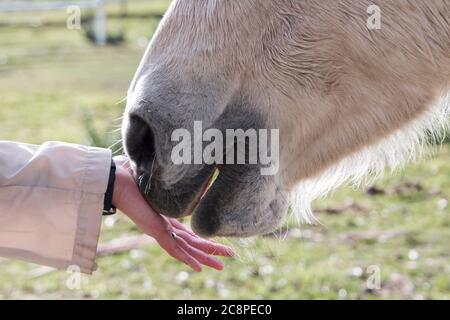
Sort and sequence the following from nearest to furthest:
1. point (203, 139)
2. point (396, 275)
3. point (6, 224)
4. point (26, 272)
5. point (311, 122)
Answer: point (203, 139) → point (311, 122) → point (6, 224) → point (396, 275) → point (26, 272)

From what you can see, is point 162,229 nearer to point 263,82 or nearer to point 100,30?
point 263,82

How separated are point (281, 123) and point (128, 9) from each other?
19.4 metres

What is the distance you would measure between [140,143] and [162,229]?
0.44 meters

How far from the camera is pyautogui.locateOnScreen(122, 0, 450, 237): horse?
7.80 ft

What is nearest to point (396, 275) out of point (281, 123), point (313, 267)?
point (313, 267)

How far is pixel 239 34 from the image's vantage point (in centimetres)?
242

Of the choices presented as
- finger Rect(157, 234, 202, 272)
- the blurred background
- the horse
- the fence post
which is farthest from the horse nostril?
the fence post

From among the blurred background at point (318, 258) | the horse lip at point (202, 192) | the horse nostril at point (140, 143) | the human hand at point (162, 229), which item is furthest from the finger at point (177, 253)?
the horse nostril at point (140, 143)

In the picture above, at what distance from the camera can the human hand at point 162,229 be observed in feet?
8.81

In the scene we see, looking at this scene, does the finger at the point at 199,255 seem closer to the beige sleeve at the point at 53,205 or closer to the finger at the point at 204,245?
the finger at the point at 204,245

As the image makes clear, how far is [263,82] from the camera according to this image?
245 cm

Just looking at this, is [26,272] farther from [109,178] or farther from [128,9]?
[128,9]

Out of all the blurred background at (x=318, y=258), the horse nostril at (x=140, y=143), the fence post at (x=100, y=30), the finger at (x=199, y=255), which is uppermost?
the horse nostril at (x=140, y=143)

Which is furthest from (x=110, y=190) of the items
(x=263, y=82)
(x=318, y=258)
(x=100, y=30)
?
(x=100, y=30)
